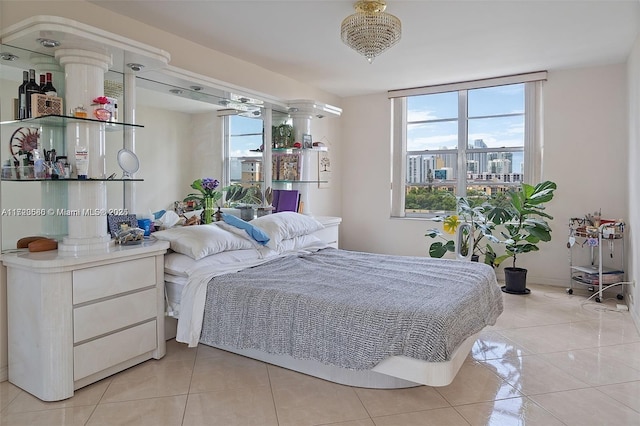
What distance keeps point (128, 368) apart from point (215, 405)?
2.54 ft

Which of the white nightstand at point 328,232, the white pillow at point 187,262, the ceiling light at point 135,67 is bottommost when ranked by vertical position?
the white pillow at point 187,262

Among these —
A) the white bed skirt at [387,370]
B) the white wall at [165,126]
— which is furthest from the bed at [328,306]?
the white wall at [165,126]

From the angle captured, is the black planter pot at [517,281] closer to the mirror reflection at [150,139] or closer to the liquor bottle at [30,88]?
the mirror reflection at [150,139]

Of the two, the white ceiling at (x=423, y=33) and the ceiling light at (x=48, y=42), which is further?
the white ceiling at (x=423, y=33)

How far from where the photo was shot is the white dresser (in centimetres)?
219

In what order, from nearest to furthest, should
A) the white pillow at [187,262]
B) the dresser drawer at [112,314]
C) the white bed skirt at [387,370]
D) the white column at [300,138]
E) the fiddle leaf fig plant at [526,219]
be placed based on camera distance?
1. the white bed skirt at [387,370]
2. the dresser drawer at [112,314]
3. the white pillow at [187,262]
4. the fiddle leaf fig plant at [526,219]
5. the white column at [300,138]

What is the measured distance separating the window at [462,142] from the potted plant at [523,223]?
1.57ft

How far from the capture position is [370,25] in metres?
2.84

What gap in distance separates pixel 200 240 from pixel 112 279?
0.63 metres

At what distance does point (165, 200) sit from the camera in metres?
3.36

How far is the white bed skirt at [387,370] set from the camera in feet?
6.24

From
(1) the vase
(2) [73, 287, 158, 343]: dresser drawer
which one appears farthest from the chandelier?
(2) [73, 287, 158, 343]: dresser drawer

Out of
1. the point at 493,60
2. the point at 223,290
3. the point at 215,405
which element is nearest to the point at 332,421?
the point at 215,405

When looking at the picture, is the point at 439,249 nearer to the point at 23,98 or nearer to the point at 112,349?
the point at 112,349
